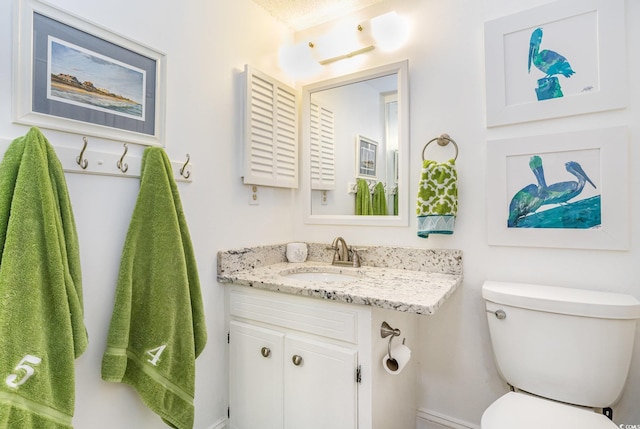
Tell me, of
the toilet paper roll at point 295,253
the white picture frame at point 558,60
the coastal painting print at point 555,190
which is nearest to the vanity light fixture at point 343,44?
the white picture frame at point 558,60

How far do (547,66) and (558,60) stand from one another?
4 centimetres

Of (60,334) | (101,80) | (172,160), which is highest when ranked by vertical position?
(101,80)

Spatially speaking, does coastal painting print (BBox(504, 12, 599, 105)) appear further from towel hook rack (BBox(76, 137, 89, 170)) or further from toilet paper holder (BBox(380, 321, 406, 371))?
towel hook rack (BBox(76, 137, 89, 170))

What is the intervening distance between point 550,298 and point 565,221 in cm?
35

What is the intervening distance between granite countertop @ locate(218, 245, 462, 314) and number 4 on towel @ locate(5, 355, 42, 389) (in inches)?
28.9

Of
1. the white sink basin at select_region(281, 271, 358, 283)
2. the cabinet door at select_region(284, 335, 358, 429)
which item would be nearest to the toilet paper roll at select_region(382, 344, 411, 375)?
the cabinet door at select_region(284, 335, 358, 429)

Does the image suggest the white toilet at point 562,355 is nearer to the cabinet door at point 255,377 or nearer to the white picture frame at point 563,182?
the white picture frame at point 563,182

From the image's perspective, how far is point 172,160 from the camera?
4.44ft

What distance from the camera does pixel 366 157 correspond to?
181 cm

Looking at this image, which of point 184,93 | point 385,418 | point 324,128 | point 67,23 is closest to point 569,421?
point 385,418

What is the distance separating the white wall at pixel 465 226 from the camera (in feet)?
4.46

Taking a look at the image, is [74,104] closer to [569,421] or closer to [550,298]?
[550,298]

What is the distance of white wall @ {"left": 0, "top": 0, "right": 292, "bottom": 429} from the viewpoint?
1102 millimetres

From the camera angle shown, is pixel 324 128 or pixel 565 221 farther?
pixel 324 128
